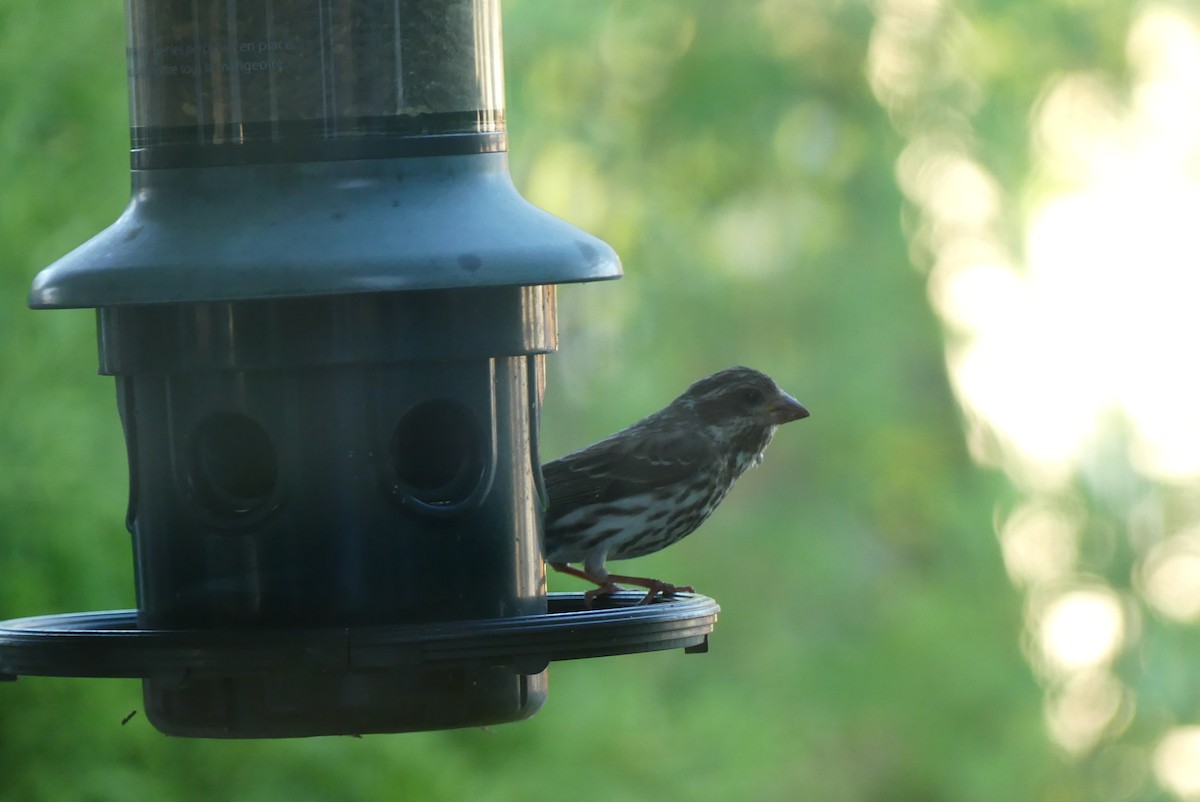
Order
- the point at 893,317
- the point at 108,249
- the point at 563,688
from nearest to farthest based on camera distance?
the point at 108,249
the point at 563,688
the point at 893,317

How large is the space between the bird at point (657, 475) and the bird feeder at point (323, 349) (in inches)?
36.2

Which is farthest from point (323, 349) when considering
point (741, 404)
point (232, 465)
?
point (741, 404)

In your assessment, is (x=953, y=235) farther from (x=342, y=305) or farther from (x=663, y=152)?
(x=342, y=305)

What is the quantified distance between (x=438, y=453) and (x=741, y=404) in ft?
5.59

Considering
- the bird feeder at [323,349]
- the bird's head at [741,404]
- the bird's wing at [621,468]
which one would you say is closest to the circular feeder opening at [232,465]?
the bird feeder at [323,349]

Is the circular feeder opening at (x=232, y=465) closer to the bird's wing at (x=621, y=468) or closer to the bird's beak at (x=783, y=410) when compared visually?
the bird's wing at (x=621, y=468)

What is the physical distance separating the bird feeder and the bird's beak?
156 cm

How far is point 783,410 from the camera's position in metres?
6.22

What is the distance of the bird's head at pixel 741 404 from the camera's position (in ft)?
20.6

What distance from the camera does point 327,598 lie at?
4461 mm

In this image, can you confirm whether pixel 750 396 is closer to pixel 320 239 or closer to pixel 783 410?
pixel 783 410

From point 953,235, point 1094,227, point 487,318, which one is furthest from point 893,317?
point 487,318

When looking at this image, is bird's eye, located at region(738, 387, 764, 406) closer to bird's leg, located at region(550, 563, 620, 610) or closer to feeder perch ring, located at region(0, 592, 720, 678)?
bird's leg, located at region(550, 563, 620, 610)

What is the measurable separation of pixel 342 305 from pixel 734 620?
13.4 meters
